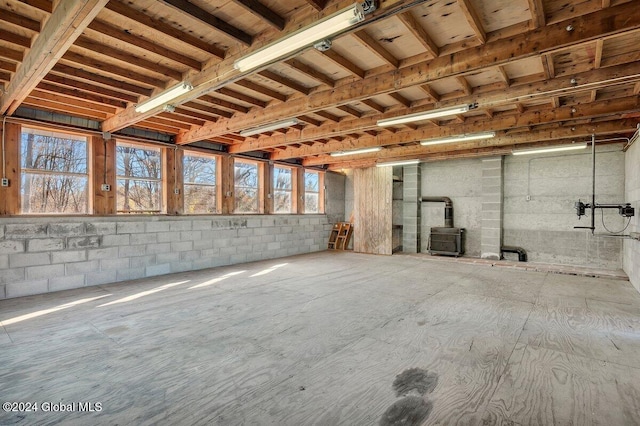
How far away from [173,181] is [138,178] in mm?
628

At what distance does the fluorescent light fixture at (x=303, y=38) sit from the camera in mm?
2076

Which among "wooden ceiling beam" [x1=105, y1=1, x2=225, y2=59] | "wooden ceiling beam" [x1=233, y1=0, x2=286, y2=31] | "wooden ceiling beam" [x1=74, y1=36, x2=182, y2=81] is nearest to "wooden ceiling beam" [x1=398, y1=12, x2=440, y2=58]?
"wooden ceiling beam" [x1=233, y1=0, x2=286, y2=31]

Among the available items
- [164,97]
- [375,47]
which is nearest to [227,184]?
[164,97]

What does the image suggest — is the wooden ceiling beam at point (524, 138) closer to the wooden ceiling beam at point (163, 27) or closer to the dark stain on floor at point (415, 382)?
the wooden ceiling beam at point (163, 27)

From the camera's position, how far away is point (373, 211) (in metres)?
9.01

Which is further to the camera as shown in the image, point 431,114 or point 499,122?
point 499,122

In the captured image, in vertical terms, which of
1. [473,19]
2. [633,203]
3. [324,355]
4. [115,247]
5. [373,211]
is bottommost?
[324,355]

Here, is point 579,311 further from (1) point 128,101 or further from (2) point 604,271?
(1) point 128,101

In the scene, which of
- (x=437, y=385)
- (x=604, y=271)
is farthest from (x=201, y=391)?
(x=604, y=271)

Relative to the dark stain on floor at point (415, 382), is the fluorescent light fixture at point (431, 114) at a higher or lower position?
higher

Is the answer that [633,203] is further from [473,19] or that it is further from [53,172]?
[53,172]

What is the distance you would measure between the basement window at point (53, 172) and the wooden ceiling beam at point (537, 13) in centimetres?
630

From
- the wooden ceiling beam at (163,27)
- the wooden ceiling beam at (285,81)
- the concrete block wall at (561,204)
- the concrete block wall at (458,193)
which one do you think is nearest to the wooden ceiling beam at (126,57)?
the wooden ceiling beam at (163,27)

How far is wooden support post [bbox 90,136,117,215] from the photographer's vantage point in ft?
16.9
